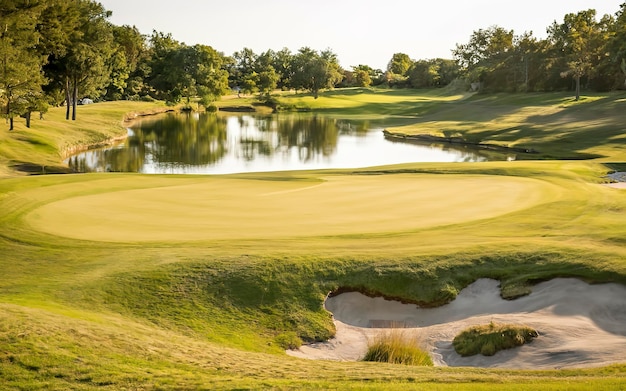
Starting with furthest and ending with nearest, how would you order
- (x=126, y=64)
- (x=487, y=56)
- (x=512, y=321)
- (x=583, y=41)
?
1. (x=487, y=56)
2. (x=126, y=64)
3. (x=583, y=41)
4. (x=512, y=321)

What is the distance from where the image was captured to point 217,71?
395ft

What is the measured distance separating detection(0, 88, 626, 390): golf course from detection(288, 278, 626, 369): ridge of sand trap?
0.38ft

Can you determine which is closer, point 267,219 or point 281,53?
point 267,219

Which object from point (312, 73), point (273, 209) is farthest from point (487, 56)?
point (273, 209)

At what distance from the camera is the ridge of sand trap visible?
11578mm

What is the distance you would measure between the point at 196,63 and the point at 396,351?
112 metres

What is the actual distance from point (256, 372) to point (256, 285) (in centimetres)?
514

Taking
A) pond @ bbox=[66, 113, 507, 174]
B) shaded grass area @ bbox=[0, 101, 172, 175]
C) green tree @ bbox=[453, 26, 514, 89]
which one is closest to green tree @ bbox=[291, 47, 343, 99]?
green tree @ bbox=[453, 26, 514, 89]

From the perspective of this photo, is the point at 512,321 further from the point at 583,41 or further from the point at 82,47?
the point at 583,41

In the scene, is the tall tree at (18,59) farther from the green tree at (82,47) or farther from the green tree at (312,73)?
the green tree at (312,73)

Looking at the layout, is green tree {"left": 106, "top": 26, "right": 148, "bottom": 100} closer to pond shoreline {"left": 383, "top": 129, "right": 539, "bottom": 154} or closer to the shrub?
pond shoreline {"left": 383, "top": 129, "right": 539, "bottom": 154}

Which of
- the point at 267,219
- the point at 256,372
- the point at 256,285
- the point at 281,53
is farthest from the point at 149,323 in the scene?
the point at 281,53

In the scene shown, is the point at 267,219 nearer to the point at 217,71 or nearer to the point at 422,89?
the point at 217,71

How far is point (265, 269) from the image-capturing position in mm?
15062
